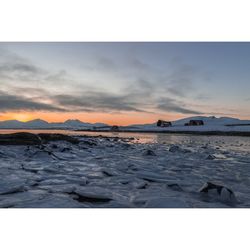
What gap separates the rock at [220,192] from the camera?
13.4 ft

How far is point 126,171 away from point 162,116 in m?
5.87

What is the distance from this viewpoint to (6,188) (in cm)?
434

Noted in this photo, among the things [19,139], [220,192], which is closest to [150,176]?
[220,192]

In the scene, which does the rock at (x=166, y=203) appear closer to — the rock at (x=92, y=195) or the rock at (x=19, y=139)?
the rock at (x=92, y=195)

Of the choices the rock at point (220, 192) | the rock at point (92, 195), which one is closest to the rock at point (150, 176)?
the rock at point (220, 192)

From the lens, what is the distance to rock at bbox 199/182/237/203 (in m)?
4.07

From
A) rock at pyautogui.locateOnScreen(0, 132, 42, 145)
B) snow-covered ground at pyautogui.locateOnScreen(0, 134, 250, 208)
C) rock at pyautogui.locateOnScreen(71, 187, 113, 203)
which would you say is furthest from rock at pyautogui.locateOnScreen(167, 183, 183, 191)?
rock at pyautogui.locateOnScreen(0, 132, 42, 145)

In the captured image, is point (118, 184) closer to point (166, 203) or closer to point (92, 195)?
point (92, 195)

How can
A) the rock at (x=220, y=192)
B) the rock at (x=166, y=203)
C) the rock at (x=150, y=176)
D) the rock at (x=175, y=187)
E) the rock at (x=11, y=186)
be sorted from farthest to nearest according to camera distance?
the rock at (x=150, y=176), the rock at (x=175, y=187), the rock at (x=11, y=186), the rock at (x=220, y=192), the rock at (x=166, y=203)
